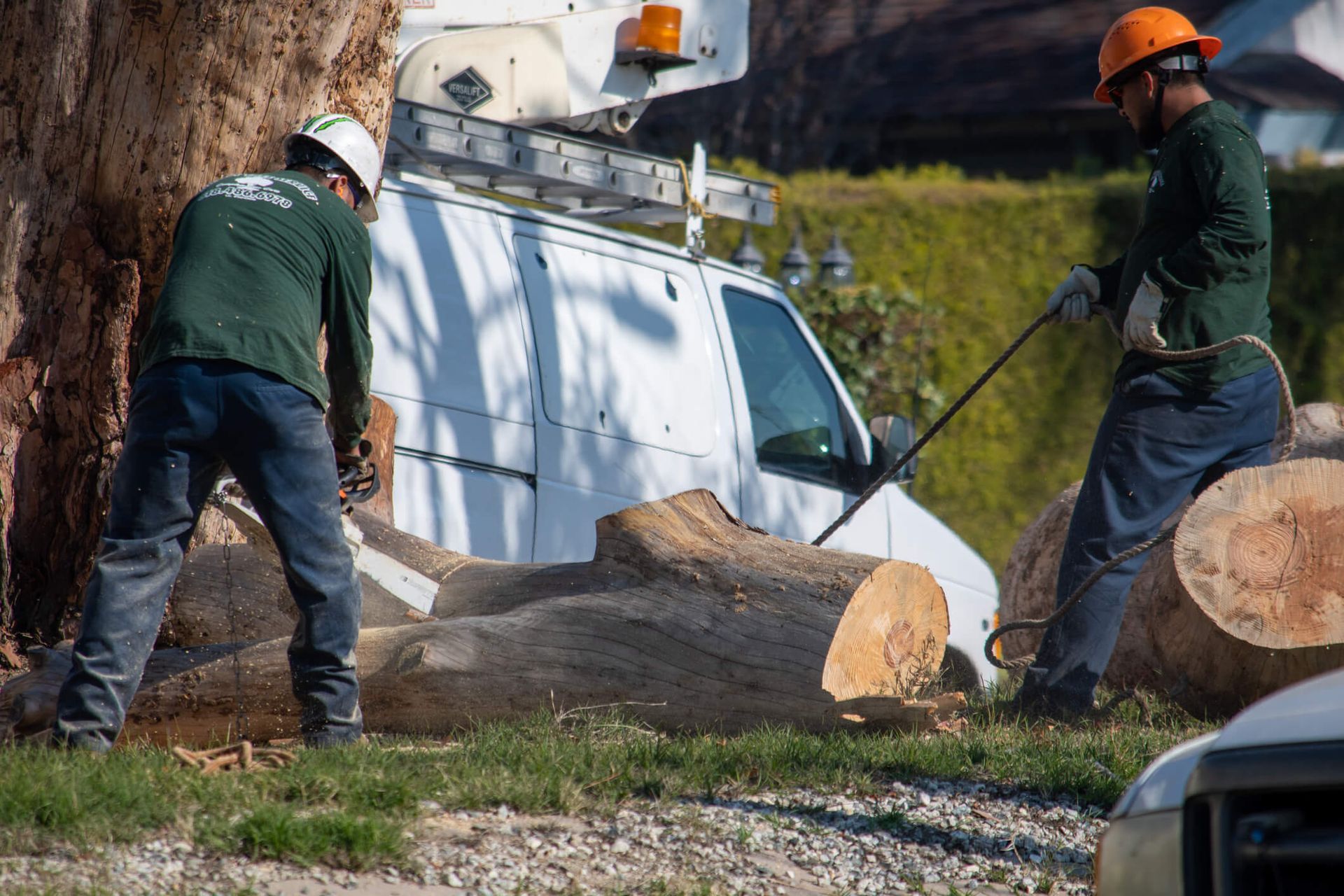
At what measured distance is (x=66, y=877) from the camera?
107 inches

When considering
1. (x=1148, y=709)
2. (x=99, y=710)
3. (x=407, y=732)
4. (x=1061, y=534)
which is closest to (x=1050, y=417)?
(x=1061, y=534)

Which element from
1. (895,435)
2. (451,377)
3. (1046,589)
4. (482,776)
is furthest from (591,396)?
(482,776)

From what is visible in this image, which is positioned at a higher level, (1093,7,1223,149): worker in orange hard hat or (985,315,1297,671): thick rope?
(1093,7,1223,149): worker in orange hard hat

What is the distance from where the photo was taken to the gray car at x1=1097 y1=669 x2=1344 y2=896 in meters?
1.81

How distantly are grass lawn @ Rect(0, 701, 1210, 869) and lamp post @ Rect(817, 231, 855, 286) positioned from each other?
20.2ft

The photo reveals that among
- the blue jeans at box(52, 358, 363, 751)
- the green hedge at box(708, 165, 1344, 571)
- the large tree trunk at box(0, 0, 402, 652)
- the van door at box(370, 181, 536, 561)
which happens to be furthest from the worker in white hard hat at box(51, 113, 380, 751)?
the green hedge at box(708, 165, 1344, 571)

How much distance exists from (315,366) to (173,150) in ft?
3.72

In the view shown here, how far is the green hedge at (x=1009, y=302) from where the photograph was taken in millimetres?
11180

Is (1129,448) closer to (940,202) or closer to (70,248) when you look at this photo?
(70,248)

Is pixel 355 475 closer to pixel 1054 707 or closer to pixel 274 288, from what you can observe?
pixel 274 288

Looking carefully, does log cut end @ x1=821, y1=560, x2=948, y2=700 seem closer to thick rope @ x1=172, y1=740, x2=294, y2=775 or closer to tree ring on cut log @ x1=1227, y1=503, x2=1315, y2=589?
tree ring on cut log @ x1=1227, y1=503, x2=1315, y2=589

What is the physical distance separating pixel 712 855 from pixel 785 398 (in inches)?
139

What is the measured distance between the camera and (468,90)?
21.6 feet

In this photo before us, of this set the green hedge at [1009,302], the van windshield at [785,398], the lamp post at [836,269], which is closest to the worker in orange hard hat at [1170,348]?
the van windshield at [785,398]
